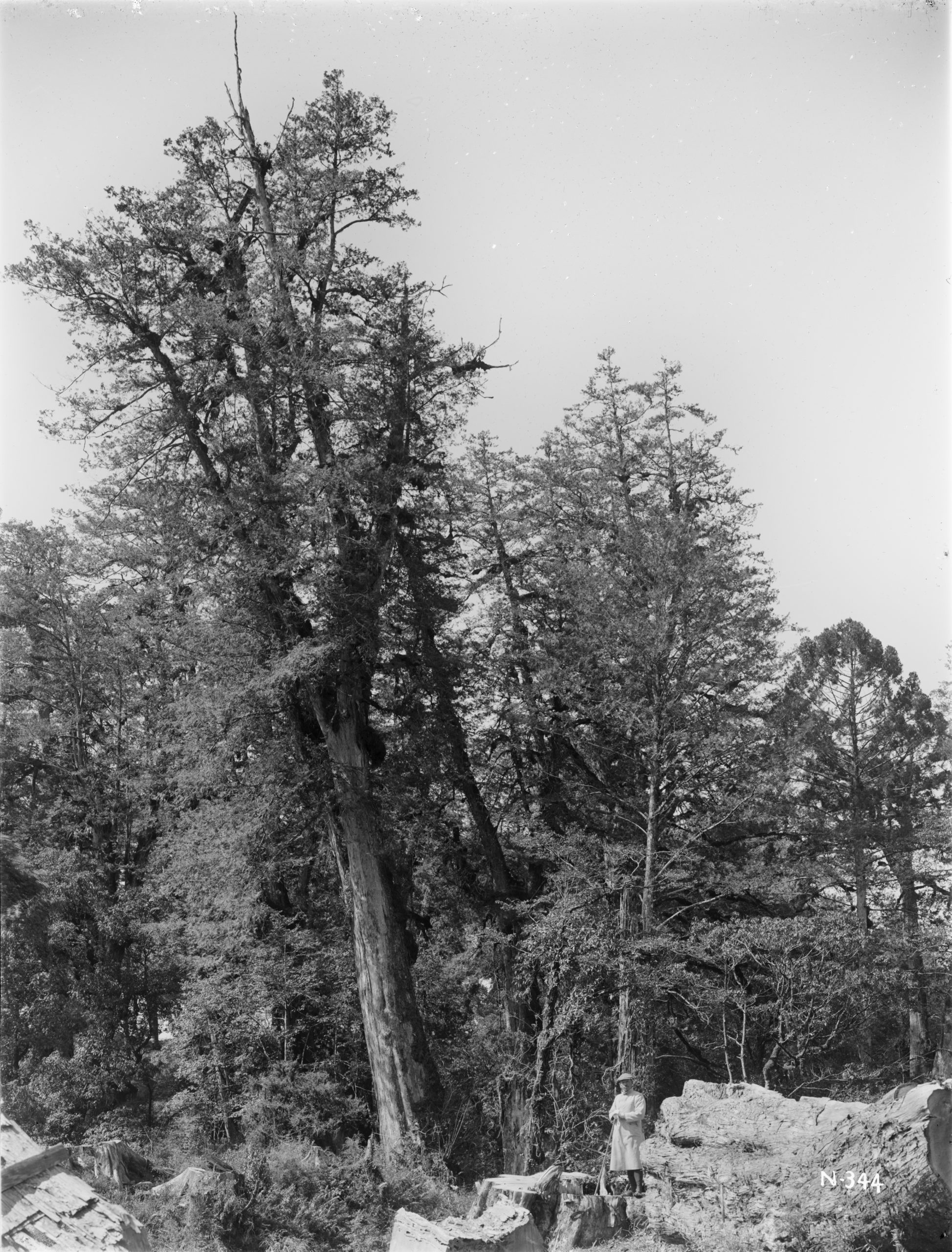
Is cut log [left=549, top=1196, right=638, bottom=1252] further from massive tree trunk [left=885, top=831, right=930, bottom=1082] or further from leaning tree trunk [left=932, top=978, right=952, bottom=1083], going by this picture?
leaning tree trunk [left=932, top=978, right=952, bottom=1083]

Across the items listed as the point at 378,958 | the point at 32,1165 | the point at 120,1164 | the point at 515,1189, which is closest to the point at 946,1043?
the point at 378,958

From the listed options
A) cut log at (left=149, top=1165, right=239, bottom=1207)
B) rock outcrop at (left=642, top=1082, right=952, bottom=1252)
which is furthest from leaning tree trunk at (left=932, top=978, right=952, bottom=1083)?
cut log at (left=149, top=1165, right=239, bottom=1207)

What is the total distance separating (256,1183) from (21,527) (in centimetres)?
1570

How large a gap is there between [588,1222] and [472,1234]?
183 centimetres

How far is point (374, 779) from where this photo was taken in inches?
689

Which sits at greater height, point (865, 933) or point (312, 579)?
point (312, 579)

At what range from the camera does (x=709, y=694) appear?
19078 millimetres

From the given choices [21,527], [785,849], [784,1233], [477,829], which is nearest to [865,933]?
[785,849]

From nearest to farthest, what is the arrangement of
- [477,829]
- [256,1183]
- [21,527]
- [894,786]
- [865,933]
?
1. [256,1183]
2. [865,933]
3. [477,829]
4. [21,527]
5. [894,786]

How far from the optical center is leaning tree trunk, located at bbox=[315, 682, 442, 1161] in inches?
627

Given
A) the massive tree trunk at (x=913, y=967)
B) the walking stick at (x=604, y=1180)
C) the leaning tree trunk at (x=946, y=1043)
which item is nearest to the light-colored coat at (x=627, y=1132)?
the walking stick at (x=604, y=1180)

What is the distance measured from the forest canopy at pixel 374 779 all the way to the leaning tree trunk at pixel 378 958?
0.06m

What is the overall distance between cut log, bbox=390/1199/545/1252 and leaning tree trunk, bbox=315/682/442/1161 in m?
5.41

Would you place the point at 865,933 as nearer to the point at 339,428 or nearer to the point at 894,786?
the point at 894,786
